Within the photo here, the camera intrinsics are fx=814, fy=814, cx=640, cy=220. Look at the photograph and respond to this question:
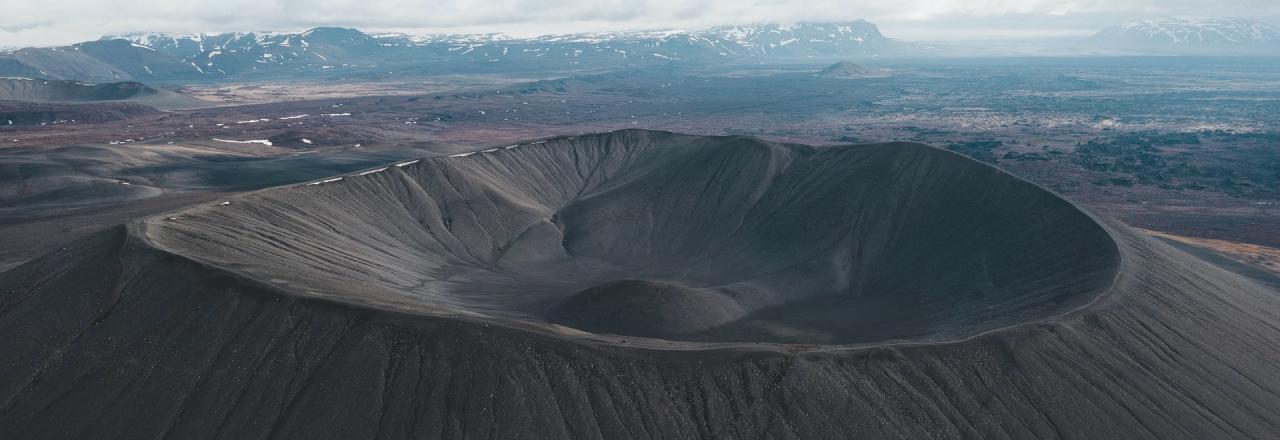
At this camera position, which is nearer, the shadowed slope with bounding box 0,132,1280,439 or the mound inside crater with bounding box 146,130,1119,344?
the shadowed slope with bounding box 0,132,1280,439

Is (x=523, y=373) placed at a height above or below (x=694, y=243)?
above

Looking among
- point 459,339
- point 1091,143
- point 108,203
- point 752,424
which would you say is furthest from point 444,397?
point 1091,143

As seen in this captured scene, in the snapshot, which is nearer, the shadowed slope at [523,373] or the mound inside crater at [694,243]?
the shadowed slope at [523,373]

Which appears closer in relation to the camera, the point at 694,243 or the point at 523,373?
the point at 523,373
